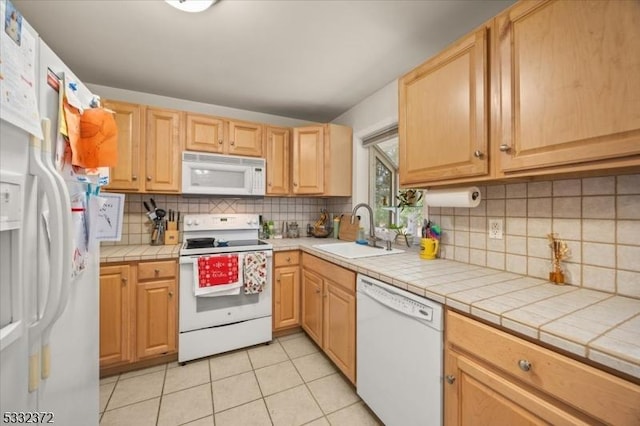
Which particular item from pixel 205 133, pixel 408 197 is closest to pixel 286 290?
pixel 408 197

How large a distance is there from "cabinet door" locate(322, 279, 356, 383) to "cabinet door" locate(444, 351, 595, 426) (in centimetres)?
69

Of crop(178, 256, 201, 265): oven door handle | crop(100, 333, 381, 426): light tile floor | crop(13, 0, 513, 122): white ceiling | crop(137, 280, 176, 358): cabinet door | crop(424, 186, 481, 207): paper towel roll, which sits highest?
crop(13, 0, 513, 122): white ceiling

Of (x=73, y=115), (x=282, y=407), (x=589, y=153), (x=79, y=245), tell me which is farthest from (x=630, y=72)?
(x=282, y=407)

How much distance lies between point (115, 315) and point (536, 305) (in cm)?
244

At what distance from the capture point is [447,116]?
1367 millimetres

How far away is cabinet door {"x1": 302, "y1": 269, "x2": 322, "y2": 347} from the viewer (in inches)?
82.4

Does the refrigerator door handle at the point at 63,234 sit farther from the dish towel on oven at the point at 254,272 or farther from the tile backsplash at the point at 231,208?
the tile backsplash at the point at 231,208

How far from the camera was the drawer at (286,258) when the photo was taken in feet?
7.77

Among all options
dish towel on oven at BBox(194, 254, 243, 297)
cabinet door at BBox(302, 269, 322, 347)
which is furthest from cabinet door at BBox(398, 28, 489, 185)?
dish towel on oven at BBox(194, 254, 243, 297)

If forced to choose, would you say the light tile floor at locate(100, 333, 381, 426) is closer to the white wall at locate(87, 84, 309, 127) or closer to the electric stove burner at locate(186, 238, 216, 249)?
the electric stove burner at locate(186, 238, 216, 249)

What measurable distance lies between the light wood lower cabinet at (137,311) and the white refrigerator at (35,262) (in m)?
1.06

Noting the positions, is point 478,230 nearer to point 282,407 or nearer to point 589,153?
point 589,153

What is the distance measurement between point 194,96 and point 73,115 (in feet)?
6.15

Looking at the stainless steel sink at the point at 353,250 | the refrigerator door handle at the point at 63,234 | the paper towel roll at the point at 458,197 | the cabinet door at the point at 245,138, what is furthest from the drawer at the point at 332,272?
the refrigerator door handle at the point at 63,234
